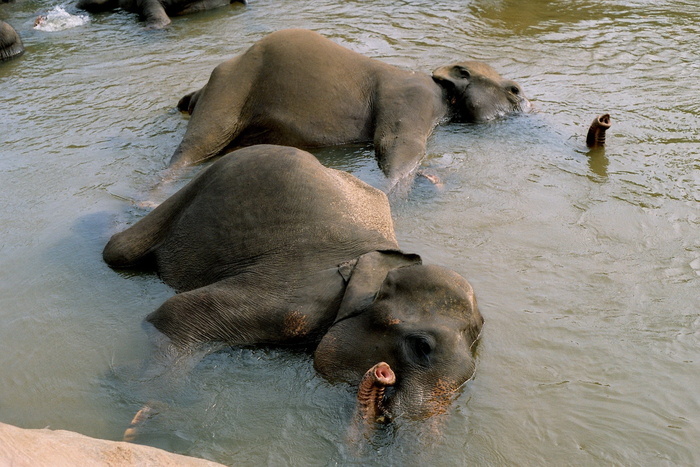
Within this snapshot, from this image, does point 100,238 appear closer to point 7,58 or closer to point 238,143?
point 238,143

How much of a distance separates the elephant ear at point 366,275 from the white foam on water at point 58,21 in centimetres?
1050

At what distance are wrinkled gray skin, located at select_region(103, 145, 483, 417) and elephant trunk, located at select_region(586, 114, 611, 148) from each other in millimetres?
2723

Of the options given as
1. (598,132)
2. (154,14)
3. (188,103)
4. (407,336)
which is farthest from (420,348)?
(154,14)

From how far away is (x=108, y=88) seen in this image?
998 cm

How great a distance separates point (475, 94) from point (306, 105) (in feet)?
6.20

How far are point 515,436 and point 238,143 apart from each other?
179 inches

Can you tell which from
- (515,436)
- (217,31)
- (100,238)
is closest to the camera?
(515,436)

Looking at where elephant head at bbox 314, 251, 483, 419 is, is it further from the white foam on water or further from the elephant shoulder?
the white foam on water

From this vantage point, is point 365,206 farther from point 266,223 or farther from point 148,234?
point 148,234

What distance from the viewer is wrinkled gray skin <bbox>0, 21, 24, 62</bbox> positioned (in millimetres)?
11641

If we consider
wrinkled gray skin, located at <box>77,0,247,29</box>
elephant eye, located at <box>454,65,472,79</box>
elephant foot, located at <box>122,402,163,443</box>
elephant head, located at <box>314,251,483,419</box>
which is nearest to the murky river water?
elephant foot, located at <box>122,402,163,443</box>

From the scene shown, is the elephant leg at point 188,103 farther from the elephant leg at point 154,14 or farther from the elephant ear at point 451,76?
the elephant leg at point 154,14

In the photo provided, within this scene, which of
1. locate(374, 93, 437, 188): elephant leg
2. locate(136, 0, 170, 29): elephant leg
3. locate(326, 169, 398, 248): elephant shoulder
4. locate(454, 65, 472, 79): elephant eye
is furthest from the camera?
locate(136, 0, 170, 29): elephant leg

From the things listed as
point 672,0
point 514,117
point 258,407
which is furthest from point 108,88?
point 672,0
